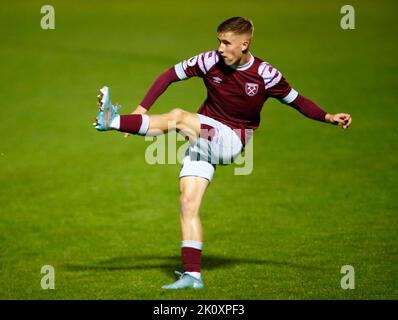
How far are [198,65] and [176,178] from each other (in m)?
7.05

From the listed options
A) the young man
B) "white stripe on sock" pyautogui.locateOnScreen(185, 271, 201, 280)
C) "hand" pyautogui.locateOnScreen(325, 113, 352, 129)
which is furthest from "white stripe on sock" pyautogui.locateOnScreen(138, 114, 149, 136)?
"hand" pyautogui.locateOnScreen(325, 113, 352, 129)

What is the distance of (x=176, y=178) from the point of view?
15.9m

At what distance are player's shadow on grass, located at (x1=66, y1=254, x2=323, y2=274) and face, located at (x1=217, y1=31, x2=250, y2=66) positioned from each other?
2.71 m

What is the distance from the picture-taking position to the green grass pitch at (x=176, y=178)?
9828 mm

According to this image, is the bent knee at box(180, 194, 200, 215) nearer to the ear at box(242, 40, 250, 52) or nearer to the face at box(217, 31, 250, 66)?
the face at box(217, 31, 250, 66)

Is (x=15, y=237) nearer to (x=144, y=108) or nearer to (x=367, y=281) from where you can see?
(x=144, y=108)

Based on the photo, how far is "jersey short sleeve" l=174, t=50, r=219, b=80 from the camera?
29.2ft

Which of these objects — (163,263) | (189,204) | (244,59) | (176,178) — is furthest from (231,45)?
(176,178)

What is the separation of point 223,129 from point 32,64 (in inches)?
700
